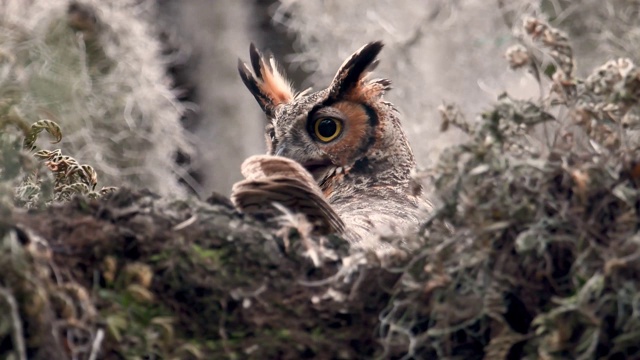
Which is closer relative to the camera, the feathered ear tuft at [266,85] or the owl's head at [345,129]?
the owl's head at [345,129]

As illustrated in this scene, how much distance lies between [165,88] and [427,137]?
3.44ft

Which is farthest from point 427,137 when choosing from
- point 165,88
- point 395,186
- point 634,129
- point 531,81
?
point 634,129

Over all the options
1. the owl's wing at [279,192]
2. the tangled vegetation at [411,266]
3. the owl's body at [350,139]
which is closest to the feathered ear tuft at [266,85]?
the owl's body at [350,139]

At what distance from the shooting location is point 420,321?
1640mm

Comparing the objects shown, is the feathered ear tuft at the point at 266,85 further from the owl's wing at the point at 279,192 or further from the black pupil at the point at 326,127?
the owl's wing at the point at 279,192

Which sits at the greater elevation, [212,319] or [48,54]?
[48,54]

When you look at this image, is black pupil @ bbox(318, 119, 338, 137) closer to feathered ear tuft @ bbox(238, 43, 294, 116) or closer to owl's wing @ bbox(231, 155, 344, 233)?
feathered ear tuft @ bbox(238, 43, 294, 116)

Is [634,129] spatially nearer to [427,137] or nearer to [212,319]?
[212,319]

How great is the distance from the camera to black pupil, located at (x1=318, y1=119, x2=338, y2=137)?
10.7ft

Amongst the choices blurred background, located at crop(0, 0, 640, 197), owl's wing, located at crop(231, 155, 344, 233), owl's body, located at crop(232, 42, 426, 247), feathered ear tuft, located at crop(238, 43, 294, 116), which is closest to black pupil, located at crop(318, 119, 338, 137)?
owl's body, located at crop(232, 42, 426, 247)

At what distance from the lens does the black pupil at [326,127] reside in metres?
3.27

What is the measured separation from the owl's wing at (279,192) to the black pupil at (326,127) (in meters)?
1.17

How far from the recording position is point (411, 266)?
1.66 metres

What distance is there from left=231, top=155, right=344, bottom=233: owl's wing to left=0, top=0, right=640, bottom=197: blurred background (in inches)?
46.8
